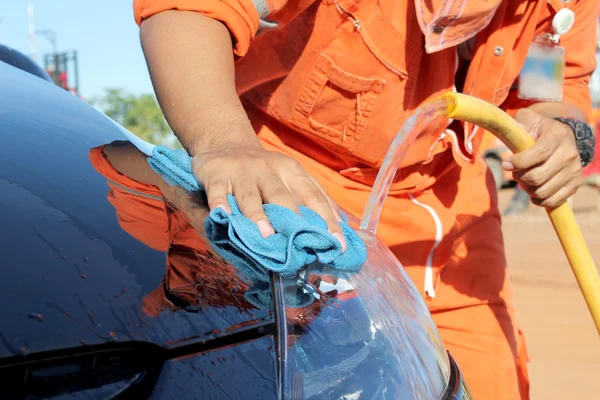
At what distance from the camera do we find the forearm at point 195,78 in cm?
127

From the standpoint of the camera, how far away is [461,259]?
7.41 feet

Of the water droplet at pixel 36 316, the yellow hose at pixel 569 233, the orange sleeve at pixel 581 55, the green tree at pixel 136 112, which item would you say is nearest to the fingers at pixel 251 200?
the water droplet at pixel 36 316

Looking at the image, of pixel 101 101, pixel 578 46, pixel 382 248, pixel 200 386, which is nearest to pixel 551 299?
pixel 578 46

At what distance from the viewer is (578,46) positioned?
2.22 metres

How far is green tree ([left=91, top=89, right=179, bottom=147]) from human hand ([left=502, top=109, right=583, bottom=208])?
2480cm

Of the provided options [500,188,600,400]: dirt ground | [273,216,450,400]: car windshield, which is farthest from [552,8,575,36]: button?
[500,188,600,400]: dirt ground

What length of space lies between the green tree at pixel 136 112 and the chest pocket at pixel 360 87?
24.5 m

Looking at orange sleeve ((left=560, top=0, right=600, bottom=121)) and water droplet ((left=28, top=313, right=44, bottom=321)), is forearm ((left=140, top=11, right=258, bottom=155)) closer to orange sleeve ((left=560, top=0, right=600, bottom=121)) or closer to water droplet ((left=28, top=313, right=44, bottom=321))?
water droplet ((left=28, top=313, right=44, bottom=321))

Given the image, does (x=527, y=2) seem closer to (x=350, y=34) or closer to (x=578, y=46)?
(x=578, y=46)

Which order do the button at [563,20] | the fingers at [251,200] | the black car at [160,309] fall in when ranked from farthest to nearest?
the button at [563,20]
the fingers at [251,200]
the black car at [160,309]

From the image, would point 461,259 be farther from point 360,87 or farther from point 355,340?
point 355,340

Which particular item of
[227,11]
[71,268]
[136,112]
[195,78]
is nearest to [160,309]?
[71,268]

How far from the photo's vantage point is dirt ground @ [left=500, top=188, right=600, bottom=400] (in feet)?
13.3

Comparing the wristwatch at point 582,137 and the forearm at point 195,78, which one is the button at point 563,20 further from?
the forearm at point 195,78
